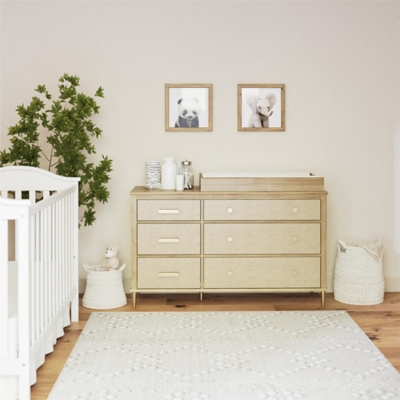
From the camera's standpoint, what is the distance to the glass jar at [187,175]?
12.2ft

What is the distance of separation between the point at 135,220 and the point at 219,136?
0.88 metres

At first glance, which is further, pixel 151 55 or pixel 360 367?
pixel 151 55

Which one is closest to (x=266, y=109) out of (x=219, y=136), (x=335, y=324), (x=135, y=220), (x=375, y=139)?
(x=219, y=136)

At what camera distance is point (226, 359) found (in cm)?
269

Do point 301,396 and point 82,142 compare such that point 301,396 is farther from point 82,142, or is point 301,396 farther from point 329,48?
point 329,48

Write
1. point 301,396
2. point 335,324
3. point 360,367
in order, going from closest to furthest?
point 301,396
point 360,367
point 335,324

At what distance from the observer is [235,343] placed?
2.91 meters

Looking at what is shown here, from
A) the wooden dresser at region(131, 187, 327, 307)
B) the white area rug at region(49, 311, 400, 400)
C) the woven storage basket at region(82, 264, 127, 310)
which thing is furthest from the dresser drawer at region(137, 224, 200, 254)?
the white area rug at region(49, 311, 400, 400)

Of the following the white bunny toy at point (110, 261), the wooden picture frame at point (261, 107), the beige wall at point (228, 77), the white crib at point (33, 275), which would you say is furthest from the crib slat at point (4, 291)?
the wooden picture frame at point (261, 107)

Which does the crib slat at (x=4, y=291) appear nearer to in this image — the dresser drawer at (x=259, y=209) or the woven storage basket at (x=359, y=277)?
the dresser drawer at (x=259, y=209)

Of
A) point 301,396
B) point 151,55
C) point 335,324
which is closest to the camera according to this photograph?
point 301,396

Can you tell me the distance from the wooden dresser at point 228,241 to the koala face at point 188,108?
25.3 inches

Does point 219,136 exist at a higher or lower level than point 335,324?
higher

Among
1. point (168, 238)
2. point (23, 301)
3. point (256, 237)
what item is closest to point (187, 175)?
point (168, 238)
